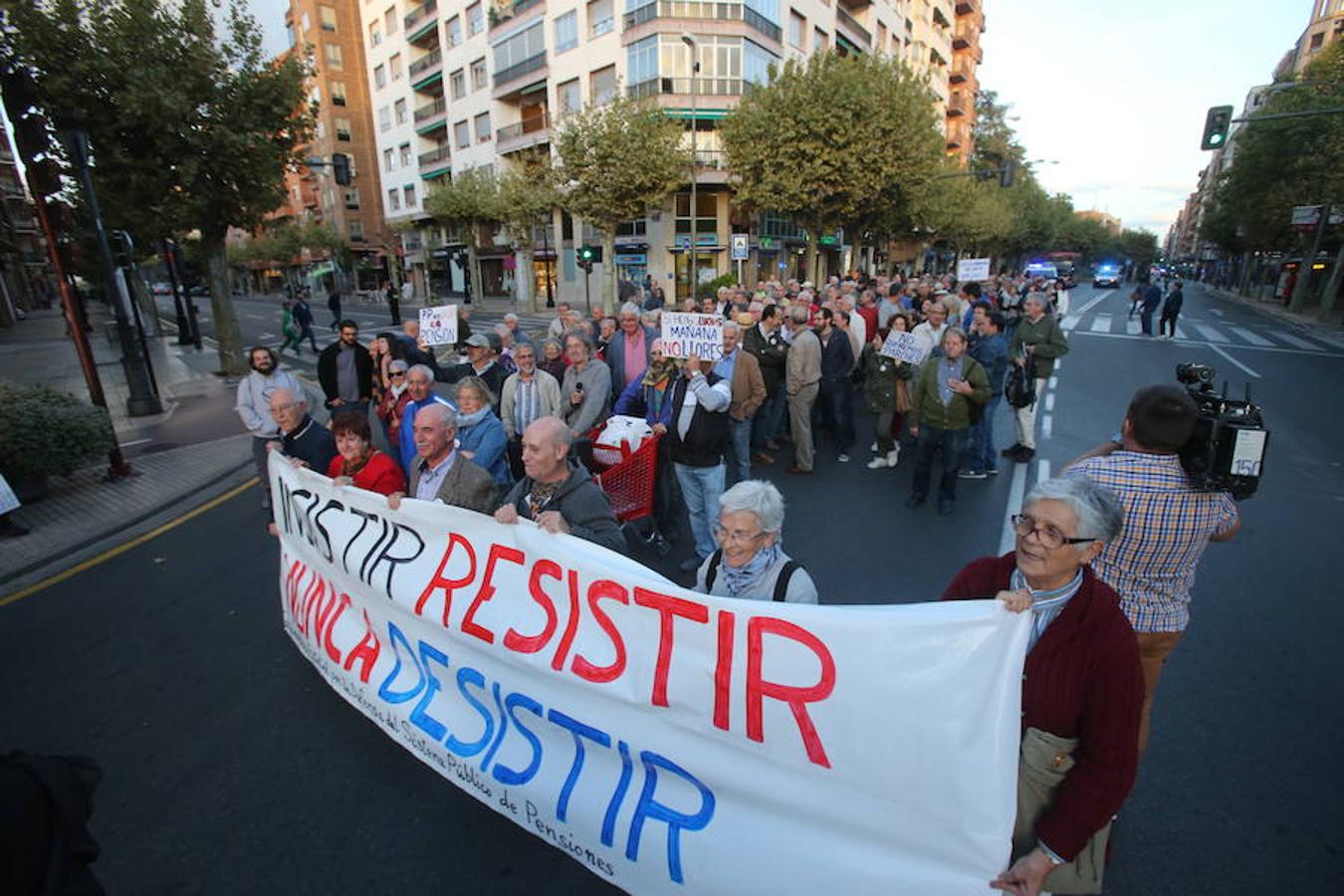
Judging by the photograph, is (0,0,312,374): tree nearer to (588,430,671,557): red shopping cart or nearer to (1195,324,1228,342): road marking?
(588,430,671,557): red shopping cart

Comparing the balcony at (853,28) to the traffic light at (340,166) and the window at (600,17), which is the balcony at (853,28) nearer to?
the window at (600,17)

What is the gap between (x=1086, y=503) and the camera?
1.87m

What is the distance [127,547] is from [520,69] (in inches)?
1609

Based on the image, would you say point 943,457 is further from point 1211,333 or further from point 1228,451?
point 1211,333

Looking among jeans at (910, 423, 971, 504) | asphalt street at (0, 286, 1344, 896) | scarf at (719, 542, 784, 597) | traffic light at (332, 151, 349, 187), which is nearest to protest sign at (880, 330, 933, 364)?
jeans at (910, 423, 971, 504)

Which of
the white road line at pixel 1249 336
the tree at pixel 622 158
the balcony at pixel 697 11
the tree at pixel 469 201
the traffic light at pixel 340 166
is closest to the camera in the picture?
the traffic light at pixel 340 166

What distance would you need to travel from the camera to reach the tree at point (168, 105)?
1116 cm

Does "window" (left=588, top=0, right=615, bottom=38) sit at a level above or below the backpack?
above

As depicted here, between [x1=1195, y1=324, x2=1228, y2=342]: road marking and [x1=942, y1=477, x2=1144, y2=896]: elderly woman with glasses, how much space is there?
76.6 ft

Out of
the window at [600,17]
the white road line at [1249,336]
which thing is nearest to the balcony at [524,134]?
the window at [600,17]

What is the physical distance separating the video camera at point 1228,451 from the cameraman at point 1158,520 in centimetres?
4

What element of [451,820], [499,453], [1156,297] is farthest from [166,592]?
[1156,297]

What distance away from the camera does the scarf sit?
8.15 feet

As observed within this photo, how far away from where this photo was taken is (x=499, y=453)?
4586 mm
